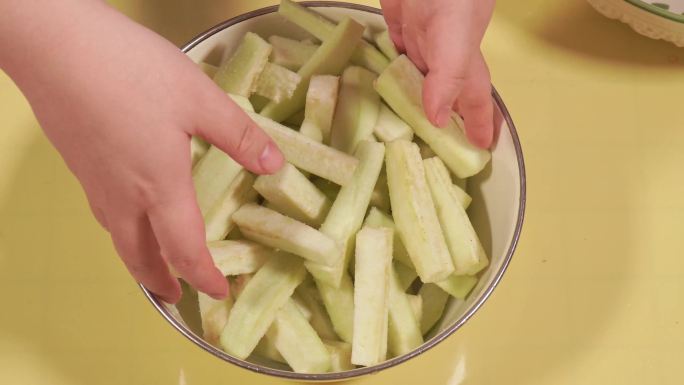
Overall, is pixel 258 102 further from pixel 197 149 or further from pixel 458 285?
pixel 458 285

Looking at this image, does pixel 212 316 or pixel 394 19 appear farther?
pixel 394 19

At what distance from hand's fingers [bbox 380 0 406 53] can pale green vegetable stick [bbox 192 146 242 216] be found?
10.1 inches

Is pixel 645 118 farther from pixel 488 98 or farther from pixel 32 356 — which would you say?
pixel 32 356

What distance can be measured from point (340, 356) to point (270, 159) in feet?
0.83

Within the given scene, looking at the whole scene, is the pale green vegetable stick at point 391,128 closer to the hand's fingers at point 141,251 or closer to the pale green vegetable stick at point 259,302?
the pale green vegetable stick at point 259,302

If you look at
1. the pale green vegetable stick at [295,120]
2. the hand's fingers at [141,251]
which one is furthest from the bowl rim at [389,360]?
the pale green vegetable stick at [295,120]

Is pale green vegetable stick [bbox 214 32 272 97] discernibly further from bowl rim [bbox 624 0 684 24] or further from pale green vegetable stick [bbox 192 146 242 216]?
bowl rim [bbox 624 0 684 24]

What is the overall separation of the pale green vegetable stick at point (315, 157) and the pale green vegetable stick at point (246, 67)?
0.29ft

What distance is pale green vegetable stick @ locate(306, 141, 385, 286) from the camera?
78 cm

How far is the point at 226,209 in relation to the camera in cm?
81

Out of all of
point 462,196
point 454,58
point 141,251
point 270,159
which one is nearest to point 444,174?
point 462,196

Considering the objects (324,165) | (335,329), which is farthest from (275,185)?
(335,329)

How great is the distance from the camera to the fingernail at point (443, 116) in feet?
2.54

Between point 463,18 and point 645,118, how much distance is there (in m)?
0.42
